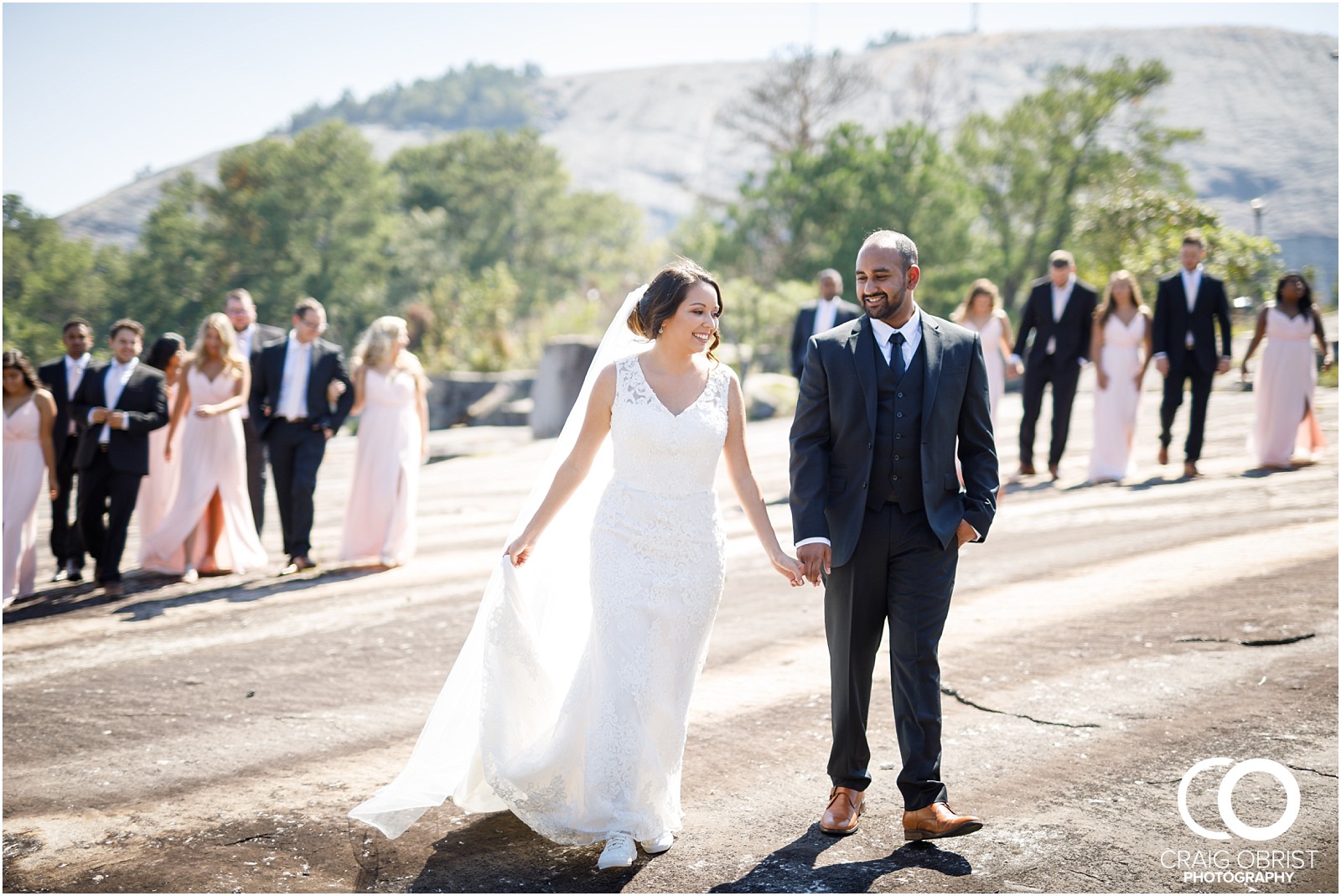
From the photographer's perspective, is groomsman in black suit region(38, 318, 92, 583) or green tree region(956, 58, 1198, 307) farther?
green tree region(956, 58, 1198, 307)

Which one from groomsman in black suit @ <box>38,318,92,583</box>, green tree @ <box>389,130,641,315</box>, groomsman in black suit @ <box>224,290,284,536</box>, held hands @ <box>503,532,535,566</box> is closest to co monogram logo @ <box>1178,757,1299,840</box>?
held hands @ <box>503,532,535,566</box>

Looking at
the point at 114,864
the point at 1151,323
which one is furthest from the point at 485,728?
the point at 1151,323

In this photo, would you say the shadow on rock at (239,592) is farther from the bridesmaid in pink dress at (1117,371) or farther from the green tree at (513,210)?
the green tree at (513,210)

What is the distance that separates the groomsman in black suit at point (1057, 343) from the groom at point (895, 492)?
8.32 m

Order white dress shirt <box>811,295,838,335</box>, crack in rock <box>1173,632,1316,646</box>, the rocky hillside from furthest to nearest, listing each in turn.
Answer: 1. the rocky hillside
2. white dress shirt <box>811,295,838,335</box>
3. crack in rock <box>1173,632,1316,646</box>

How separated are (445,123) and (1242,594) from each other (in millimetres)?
203212

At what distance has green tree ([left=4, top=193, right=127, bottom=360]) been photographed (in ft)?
135

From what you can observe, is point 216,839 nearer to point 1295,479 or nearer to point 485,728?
point 485,728

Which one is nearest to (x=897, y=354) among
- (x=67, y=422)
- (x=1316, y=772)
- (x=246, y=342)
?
(x=1316, y=772)

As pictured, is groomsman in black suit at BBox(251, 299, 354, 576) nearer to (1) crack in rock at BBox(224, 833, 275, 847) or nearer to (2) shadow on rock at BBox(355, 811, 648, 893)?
(1) crack in rock at BBox(224, 833, 275, 847)

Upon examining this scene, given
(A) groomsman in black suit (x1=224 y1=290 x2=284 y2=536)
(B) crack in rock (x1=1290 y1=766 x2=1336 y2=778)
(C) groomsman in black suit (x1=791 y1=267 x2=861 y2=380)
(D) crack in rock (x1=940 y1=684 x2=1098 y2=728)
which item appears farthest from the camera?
(C) groomsman in black suit (x1=791 y1=267 x2=861 y2=380)

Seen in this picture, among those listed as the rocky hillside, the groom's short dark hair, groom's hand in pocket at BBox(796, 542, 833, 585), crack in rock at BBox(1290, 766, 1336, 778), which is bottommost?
crack in rock at BBox(1290, 766, 1336, 778)

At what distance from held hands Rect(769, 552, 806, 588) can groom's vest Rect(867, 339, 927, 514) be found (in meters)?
0.36

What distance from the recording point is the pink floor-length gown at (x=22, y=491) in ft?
30.7
